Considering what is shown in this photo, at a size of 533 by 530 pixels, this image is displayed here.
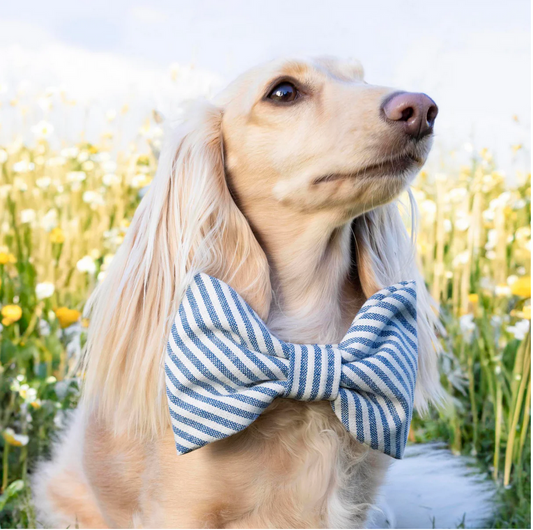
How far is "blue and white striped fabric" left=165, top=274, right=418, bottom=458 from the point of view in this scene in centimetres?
162

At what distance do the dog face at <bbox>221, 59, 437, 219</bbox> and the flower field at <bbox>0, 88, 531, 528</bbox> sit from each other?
110 centimetres

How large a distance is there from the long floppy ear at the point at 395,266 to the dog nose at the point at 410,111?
433mm

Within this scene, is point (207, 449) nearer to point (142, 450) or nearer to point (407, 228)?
point (142, 450)

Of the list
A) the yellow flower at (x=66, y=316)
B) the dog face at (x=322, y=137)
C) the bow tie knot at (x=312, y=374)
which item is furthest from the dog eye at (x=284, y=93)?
the yellow flower at (x=66, y=316)

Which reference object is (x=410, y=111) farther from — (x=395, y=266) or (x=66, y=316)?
(x=66, y=316)

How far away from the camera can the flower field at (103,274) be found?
102 inches

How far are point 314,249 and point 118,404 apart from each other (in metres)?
0.67

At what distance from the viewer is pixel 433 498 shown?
7.58ft

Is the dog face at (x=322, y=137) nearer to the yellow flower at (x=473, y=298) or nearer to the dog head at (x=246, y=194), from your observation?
the dog head at (x=246, y=194)

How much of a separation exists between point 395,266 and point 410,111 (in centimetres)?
58

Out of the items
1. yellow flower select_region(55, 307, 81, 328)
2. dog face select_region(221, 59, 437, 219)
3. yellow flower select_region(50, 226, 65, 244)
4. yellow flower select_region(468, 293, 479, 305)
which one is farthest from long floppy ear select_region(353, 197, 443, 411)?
yellow flower select_region(50, 226, 65, 244)

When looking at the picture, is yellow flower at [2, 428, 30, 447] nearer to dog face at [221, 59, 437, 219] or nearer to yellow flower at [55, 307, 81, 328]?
yellow flower at [55, 307, 81, 328]

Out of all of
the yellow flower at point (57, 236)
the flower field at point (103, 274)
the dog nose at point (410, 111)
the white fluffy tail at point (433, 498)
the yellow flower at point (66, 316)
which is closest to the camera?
the dog nose at point (410, 111)

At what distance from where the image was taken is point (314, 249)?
1811mm
